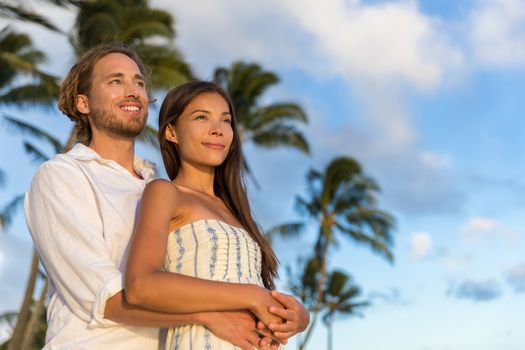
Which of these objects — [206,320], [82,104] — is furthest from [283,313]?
[82,104]

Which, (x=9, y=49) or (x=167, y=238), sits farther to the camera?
(x=9, y=49)

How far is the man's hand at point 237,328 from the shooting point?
299 centimetres

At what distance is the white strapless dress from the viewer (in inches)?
124

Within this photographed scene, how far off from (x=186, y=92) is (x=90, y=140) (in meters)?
0.63

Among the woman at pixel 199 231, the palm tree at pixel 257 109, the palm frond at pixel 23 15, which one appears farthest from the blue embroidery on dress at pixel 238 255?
the palm tree at pixel 257 109

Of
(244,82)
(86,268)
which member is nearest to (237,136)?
(86,268)

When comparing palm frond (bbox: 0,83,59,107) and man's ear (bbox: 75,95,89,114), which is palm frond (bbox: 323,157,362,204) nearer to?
palm frond (bbox: 0,83,59,107)

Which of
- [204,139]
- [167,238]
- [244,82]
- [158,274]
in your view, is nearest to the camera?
[158,274]

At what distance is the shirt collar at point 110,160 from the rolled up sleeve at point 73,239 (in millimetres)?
135

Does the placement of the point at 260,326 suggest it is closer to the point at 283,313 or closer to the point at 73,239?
the point at 283,313

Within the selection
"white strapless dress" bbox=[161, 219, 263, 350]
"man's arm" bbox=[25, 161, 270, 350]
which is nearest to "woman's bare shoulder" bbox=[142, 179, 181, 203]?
"white strapless dress" bbox=[161, 219, 263, 350]

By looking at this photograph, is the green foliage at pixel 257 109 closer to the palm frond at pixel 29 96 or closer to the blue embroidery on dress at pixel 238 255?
the palm frond at pixel 29 96

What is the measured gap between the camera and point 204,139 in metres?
3.46

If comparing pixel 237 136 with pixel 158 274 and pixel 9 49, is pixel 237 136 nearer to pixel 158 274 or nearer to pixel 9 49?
pixel 158 274
